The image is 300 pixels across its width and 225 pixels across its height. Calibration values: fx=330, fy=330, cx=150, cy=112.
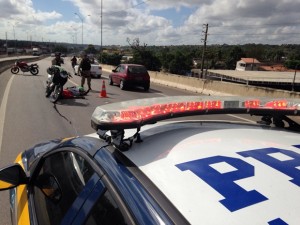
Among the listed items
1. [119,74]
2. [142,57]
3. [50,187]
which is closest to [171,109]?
[50,187]

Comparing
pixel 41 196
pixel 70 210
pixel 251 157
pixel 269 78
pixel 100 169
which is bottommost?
pixel 269 78

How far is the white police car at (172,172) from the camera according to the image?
132cm

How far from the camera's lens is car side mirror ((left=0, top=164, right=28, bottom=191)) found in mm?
2428

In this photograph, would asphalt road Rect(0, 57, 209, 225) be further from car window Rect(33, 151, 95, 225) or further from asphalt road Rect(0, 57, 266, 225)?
car window Rect(33, 151, 95, 225)

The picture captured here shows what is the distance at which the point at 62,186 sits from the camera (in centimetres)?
226

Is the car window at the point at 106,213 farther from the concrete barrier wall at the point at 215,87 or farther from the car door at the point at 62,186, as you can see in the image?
the concrete barrier wall at the point at 215,87

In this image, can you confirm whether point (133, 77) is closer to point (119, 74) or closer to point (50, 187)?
point (119, 74)

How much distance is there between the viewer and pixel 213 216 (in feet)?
4.14

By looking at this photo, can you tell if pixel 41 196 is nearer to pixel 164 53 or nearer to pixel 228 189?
pixel 228 189

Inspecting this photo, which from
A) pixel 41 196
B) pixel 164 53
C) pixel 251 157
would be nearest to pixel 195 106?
pixel 251 157

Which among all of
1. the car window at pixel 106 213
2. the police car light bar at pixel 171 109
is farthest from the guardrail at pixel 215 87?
the car window at pixel 106 213

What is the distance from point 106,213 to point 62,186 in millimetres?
793

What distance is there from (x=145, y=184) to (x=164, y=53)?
113829 mm

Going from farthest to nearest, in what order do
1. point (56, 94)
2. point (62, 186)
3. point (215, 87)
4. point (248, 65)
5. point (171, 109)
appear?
point (248, 65) → point (215, 87) → point (56, 94) → point (62, 186) → point (171, 109)
